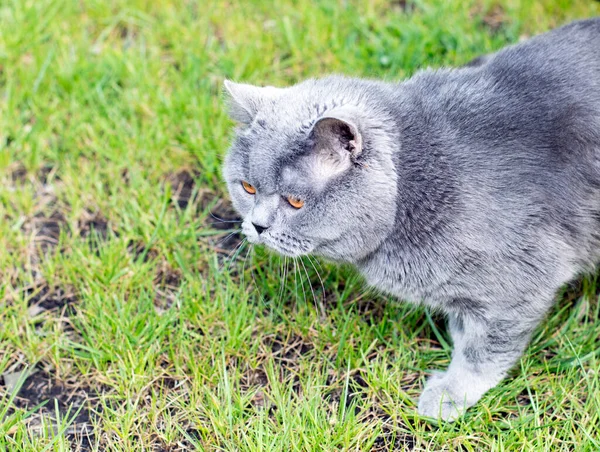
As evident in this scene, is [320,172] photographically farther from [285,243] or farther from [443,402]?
[443,402]

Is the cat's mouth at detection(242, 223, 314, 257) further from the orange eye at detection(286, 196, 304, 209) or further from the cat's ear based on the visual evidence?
the cat's ear

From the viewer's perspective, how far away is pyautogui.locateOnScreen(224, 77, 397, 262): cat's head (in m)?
2.22

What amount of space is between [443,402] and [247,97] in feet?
4.07

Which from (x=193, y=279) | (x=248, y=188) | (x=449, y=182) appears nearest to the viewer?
(x=449, y=182)

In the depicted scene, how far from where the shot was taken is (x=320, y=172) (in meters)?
2.24

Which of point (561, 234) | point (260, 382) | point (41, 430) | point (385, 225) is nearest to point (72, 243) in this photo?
point (41, 430)

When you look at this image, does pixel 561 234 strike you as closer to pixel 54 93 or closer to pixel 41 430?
pixel 41 430

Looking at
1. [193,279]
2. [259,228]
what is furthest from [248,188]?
[193,279]

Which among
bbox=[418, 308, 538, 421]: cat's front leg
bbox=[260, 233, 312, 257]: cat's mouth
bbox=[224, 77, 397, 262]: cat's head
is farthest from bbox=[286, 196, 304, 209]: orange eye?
bbox=[418, 308, 538, 421]: cat's front leg

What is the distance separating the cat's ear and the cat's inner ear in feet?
1.10

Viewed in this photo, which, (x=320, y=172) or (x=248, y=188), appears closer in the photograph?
(x=320, y=172)

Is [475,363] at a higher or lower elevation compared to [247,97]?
lower

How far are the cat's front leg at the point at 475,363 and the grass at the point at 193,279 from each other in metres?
0.05

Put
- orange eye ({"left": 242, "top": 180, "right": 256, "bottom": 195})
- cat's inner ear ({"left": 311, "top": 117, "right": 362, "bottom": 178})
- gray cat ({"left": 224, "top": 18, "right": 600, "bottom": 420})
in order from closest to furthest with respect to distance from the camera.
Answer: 1. cat's inner ear ({"left": 311, "top": 117, "right": 362, "bottom": 178})
2. gray cat ({"left": 224, "top": 18, "right": 600, "bottom": 420})
3. orange eye ({"left": 242, "top": 180, "right": 256, "bottom": 195})
